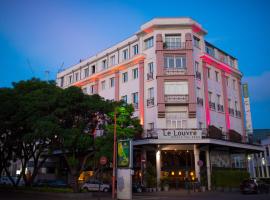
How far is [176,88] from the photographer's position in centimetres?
3725

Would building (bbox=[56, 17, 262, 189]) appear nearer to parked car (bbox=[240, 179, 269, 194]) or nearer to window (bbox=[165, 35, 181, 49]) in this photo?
window (bbox=[165, 35, 181, 49])

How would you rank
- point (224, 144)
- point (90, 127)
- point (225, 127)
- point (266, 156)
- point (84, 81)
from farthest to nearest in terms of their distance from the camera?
1. point (266, 156)
2. point (84, 81)
3. point (225, 127)
4. point (224, 144)
5. point (90, 127)

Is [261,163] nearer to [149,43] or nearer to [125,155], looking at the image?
[149,43]

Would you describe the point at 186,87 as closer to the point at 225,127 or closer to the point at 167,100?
the point at 167,100

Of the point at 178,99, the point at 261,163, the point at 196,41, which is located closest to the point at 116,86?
the point at 178,99

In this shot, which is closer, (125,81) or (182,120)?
(182,120)

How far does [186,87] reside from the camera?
37250 mm

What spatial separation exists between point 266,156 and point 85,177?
38.4m

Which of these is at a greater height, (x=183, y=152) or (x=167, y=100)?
(x=167, y=100)

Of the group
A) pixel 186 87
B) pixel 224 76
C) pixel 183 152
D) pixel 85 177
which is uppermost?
pixel 224 76

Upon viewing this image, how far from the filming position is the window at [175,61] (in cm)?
3803

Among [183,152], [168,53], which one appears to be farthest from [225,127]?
[168,53]

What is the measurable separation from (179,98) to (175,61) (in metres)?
4.71

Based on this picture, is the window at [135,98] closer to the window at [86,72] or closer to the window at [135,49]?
the window at [135,49]
